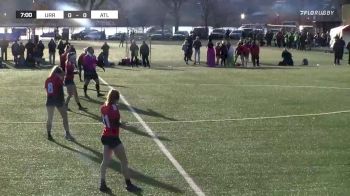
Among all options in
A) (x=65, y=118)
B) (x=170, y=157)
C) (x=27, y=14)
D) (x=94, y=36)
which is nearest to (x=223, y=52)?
(x=27, y=14)

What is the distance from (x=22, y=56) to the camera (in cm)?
4056

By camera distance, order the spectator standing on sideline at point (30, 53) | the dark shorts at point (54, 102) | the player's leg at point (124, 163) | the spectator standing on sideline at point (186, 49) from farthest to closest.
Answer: the spectator standing on sideline at point (186, 49)
the spectator standing on sideline at point (30, 53)
the dark shorts at point (54, 102)
the player's leg at point (124, 163)

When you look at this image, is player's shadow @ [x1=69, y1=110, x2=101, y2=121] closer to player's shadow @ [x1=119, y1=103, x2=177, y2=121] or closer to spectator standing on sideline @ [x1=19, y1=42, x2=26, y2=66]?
player's shadow @ [x1=119, y1=103, x2=177, y2=121]

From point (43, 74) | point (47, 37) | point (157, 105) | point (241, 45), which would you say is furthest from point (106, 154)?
point (47, 37)

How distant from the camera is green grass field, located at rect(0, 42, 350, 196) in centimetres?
1127

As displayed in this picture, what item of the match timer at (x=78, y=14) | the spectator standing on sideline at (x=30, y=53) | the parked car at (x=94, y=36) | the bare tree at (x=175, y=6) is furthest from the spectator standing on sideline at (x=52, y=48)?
the bare tree at (x=175, y=6)

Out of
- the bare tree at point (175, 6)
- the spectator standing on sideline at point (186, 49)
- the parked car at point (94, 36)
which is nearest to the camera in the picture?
the spectator standing on sideline at point (186, 49)

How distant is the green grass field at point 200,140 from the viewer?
1127 cm

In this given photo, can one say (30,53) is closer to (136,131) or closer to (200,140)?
(136,131)

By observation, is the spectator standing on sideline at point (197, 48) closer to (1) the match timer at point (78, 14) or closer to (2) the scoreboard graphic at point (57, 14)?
(2) the scoreboard graphic at point (57, 14)

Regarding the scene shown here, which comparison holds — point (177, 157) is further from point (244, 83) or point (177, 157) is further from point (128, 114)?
point (244, 83)

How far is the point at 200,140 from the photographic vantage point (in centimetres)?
1549

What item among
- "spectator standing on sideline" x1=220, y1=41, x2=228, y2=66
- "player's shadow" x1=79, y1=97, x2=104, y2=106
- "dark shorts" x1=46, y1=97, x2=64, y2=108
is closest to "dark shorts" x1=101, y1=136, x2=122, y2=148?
"dark shorts" x1=46, y1=97, x2=64, y2=108

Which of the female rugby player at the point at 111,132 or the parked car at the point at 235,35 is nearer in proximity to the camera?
the female rugby player at the point at 111,132
